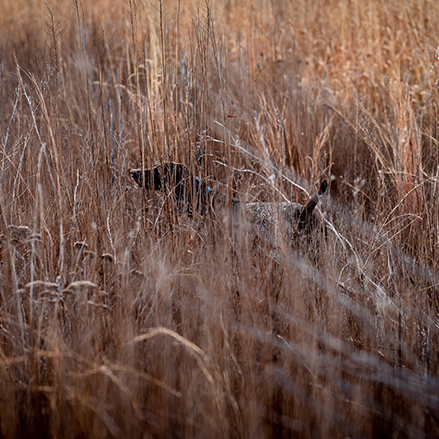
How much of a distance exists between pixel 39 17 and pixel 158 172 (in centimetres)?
403

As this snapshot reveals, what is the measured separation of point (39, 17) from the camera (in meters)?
4.76

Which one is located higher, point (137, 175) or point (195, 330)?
point (137, 175)

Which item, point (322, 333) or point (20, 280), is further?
point (20, 280)

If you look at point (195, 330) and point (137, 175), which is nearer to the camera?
point (195, 330)

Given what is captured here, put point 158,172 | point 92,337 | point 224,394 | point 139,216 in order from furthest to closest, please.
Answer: point 158,172
point 139,216
point 92,337
point 224,394

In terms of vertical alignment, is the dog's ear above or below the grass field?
above

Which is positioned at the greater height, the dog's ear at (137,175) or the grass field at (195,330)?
the dog's ear at (137,175)

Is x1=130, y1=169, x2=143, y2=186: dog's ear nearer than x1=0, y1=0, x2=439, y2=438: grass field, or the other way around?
x1=0, y1=0, x2=439, y2=438: grass field

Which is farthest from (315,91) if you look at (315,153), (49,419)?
(49,419)

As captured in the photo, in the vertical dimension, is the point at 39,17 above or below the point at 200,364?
above

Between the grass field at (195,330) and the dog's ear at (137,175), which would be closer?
the grass field at (195,330)

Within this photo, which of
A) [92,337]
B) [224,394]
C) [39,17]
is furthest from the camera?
[39,17]

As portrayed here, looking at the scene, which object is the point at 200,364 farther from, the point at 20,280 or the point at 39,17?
the point at 39,17

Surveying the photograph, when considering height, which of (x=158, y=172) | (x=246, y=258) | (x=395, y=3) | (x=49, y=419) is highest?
(x=395, y=3)
